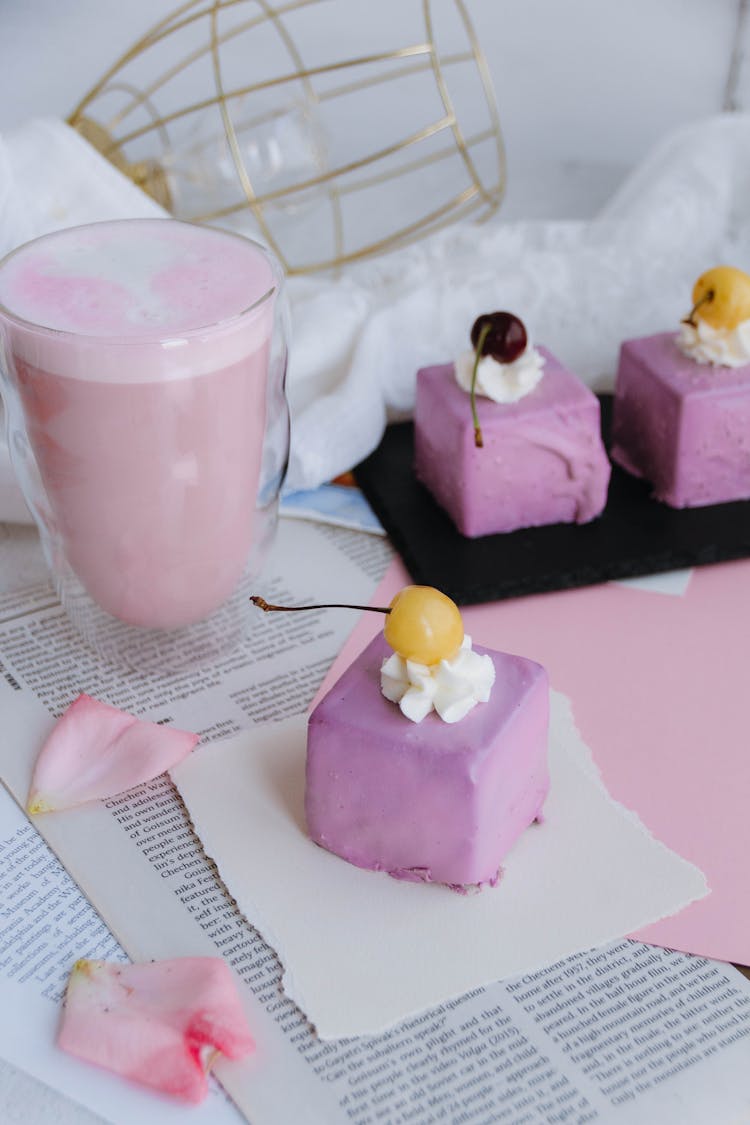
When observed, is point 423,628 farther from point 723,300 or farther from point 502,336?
point 723,300

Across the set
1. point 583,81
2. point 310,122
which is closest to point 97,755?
point 310,122

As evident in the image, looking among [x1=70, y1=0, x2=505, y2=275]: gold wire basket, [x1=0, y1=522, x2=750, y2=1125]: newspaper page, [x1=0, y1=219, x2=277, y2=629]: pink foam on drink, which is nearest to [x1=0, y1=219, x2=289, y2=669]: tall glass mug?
[x1=0, y1=219, x2=277, y2=629]: pink foam on drink

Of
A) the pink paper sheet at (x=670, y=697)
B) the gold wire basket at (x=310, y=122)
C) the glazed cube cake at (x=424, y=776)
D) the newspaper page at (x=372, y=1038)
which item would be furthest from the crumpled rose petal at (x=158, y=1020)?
the gold wire basket at (x=310, y=122)

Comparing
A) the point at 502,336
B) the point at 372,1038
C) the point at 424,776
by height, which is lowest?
the point at 372,1038

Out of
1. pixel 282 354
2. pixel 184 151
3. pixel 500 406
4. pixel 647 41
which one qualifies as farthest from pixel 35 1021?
pixel 647 41

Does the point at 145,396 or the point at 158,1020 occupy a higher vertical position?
the point at 145,396

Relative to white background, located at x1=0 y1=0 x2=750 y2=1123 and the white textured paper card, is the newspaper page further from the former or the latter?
white background, located at x1=0 y1=0 x2=750 y2=1123
